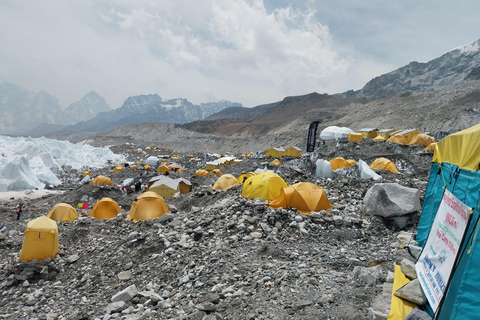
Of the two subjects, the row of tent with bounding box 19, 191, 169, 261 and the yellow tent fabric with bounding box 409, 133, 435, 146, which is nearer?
the row of tent with bounding box 19, 191, 169, 261

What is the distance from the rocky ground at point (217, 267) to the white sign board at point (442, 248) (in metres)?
0.75

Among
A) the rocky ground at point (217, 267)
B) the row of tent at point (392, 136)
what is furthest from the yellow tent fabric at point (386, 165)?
the row of tent at point (392, 136)

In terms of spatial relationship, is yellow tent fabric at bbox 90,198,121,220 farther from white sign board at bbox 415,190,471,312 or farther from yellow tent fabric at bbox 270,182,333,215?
white sign board at bbox 415,190,471,312

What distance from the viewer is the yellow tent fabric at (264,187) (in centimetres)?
1033

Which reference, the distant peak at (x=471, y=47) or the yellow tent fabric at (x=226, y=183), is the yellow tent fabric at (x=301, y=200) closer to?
the yellow tent fabric at (x=226, y=183)

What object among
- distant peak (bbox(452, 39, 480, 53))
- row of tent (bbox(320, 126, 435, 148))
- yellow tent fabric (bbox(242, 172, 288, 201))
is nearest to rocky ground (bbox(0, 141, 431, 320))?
yellow tent fabric (bbox(242, 172, 288, 201))

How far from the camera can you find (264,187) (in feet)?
34.2

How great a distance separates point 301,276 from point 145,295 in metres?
3.18

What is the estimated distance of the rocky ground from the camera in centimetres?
477

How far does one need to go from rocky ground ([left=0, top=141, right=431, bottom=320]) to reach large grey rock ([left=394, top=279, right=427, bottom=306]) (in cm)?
39

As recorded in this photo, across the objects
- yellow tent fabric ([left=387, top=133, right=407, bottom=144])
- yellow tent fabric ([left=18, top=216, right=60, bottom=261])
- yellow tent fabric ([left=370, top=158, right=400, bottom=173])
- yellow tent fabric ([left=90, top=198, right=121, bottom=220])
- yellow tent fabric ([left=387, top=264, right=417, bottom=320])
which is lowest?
yellow tent fabric ([left=90, top=198, right=121, bottom=220])

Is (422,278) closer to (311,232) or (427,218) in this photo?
(427,218)

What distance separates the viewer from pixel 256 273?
5688mm

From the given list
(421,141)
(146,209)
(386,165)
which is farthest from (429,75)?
(146,209)
